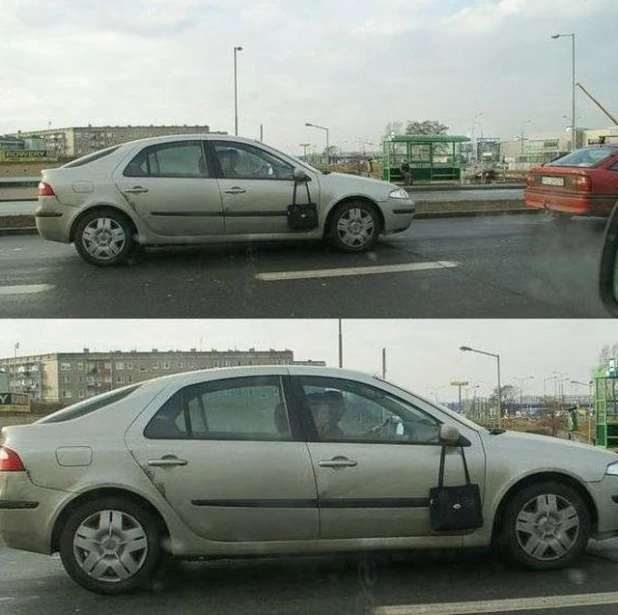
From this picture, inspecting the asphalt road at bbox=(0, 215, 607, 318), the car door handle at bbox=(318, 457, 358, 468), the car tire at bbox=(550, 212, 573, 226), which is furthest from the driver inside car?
the car tire at bbox=(550, 212, 573, 226)

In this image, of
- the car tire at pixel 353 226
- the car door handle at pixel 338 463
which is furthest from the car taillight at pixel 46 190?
the car door handle at pixel 338 463

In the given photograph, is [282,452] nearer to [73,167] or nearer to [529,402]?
[73,167]

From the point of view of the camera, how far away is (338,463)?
523 centimetres

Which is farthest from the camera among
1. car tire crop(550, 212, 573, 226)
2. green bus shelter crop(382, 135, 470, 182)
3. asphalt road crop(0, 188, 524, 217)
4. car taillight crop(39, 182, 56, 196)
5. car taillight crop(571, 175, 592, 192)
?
green bus shelter crop(382, 135, 470, 182)

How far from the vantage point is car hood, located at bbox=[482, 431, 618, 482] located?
5449 mm

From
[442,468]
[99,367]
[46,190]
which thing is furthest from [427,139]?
[442,468]

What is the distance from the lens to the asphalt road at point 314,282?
939 centimetres

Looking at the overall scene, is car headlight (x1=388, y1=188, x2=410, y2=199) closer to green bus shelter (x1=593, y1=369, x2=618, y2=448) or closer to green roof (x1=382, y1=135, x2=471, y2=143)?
green bus shelter (x1=593, y1=369, x2=618, y2=448)

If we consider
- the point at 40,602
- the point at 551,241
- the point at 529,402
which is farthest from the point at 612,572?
the point at 529,402

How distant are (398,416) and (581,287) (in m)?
5.76

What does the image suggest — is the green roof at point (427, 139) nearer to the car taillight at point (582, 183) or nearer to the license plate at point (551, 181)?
the license plate at point (551, 181)

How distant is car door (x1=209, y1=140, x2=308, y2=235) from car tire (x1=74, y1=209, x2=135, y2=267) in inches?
50.2

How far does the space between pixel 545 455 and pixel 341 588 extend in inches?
61.9

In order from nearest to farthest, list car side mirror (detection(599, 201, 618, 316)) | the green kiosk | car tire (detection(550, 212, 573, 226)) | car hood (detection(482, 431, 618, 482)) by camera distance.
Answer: car hood (detection(482, 431, 618, 482)), car side mirror (detection(599, 201, 618, 316)), car tire (detection(550, 212, 573, 226)), the green kiosk
